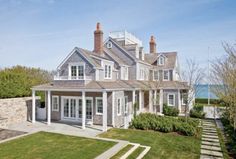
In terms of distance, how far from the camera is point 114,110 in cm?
1817

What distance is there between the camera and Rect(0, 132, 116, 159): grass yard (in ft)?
33.4

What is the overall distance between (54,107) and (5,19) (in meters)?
10.0

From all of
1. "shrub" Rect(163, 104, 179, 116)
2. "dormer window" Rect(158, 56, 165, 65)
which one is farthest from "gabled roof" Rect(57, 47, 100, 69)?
"dormer window" Rect(158, 56, 165, 65)

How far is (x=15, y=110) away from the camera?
19.3 metres

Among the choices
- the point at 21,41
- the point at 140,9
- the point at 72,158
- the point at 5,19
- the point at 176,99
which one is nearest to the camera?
the point at 72,158

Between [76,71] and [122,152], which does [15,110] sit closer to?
[76,71]

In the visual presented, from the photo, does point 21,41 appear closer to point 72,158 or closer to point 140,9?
point 140,9

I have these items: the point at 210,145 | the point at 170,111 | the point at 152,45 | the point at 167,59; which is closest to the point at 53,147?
the point at 210,145

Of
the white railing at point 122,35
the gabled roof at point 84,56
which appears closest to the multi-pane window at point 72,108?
the gabled roof at point 84,56

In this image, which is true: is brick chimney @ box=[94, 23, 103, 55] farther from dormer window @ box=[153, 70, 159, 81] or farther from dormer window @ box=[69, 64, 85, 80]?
dormer window @ box=[153, 70, 159, 81]

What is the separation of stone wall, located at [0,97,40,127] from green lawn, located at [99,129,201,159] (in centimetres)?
1004

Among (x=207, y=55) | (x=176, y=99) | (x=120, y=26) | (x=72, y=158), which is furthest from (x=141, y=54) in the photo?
(x=72, y=158)

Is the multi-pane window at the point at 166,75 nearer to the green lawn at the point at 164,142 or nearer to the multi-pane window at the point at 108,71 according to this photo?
the multi-pane window at the point at 108,71

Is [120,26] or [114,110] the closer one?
[114,110]
